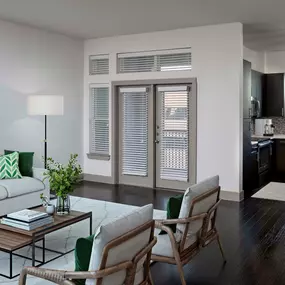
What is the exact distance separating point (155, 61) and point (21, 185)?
340 centimetres

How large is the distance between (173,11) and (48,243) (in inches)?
143

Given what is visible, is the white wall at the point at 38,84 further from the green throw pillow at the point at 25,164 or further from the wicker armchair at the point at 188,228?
the wicker armchair at the point at 188,228

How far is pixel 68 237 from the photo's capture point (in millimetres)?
4340

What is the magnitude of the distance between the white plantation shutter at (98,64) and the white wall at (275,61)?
4.13 metres

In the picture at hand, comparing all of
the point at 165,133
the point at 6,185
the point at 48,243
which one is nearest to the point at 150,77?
the point at 165,133

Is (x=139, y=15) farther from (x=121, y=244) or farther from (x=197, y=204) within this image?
(x=121, y=244)

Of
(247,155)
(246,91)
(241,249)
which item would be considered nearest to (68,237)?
(241,249)

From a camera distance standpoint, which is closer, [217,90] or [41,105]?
[41,105]

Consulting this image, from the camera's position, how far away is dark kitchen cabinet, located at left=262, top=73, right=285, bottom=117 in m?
8.95

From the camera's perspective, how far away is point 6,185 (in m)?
5.03

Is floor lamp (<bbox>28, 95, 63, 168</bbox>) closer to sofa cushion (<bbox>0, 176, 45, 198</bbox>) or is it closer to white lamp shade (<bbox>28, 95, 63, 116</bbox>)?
white lamp shade (<bbox>28, 95, 63, 116</bbox>)

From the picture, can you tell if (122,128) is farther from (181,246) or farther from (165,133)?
(181,246)

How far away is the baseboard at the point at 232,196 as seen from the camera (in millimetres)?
6305

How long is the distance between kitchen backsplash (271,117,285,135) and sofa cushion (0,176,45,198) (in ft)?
20.7
